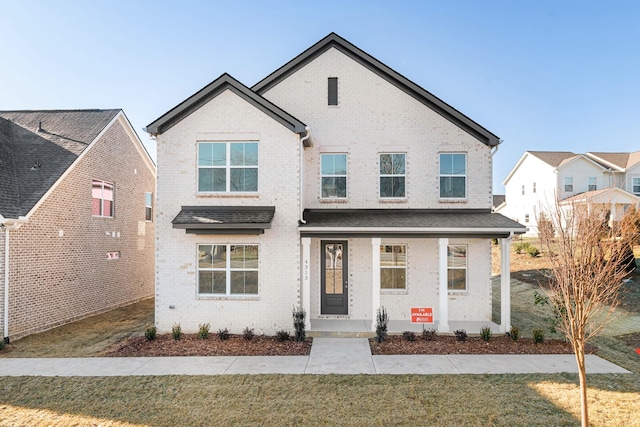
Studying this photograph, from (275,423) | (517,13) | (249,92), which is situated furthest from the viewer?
(517,13)

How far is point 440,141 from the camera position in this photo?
12.1 meters

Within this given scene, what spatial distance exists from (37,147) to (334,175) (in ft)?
36.8

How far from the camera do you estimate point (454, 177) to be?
480 inches

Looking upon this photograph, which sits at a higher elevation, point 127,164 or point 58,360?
point 127,164

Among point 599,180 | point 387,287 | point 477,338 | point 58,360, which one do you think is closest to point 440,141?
point 387,287

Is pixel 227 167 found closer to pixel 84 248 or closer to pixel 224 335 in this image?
pixel 224 335

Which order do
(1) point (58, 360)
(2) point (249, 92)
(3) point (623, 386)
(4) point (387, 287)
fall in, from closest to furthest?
1. (3) point (623, 386)
2. (1) point (58, 360)
3. (2) point (249, 92)
4. (4) point (387, 287)

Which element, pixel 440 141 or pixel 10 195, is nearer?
pixel 10 195

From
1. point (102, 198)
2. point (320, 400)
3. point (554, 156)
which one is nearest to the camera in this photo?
point (320, 400)

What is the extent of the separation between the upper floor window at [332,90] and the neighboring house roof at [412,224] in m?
4.19

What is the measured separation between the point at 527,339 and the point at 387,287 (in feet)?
14.2

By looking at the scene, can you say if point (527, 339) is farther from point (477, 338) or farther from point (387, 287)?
point (387, 287)

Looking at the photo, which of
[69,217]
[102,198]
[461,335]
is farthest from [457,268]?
[102,198]

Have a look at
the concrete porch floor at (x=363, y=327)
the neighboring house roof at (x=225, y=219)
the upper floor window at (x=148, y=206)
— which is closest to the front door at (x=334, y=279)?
the concrete porch floor at (x=363, y=327)
